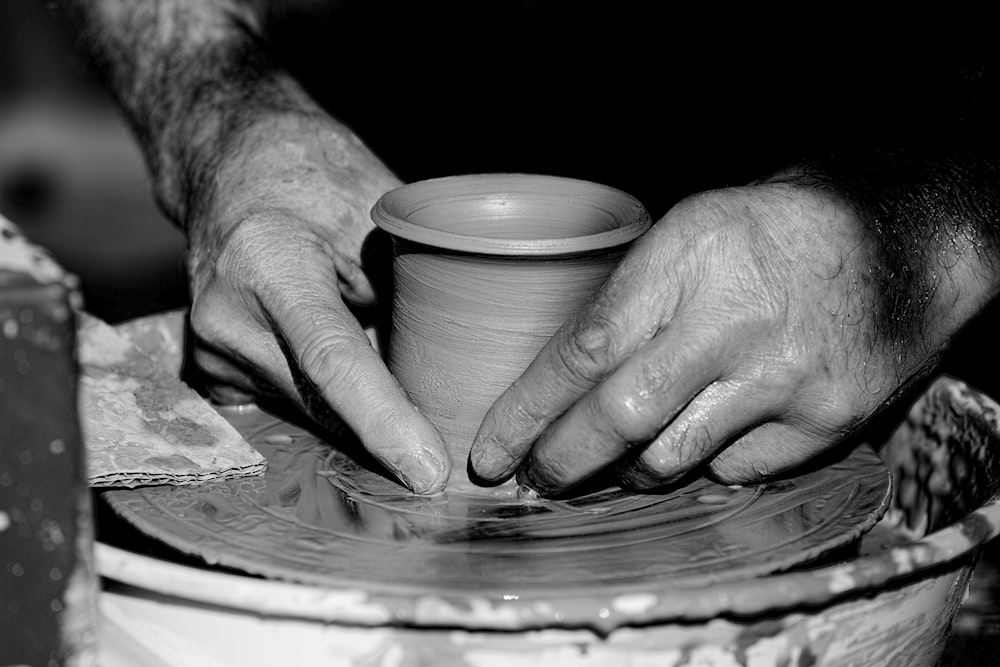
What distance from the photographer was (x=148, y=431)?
4.30ft

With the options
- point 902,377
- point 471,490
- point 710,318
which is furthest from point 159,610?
point 902,377

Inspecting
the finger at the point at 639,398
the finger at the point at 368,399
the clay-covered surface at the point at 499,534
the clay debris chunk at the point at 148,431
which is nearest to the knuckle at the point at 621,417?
the finger at the point at 639,398

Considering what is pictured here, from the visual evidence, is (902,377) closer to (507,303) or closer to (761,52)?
(507,303)

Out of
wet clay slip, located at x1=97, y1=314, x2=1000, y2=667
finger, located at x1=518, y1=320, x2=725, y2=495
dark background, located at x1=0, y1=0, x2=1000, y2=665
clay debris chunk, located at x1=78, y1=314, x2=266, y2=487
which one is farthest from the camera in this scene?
dark background, located at x1=0, y1=0, x2=1000, y2=665

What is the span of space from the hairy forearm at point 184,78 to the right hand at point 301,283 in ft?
0.34

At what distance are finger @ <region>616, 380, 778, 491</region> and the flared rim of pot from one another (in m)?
0.25

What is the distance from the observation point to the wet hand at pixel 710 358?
1124 millimetres

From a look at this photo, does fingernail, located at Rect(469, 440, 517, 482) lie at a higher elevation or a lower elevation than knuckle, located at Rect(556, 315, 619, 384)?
lower

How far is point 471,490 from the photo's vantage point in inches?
49.4

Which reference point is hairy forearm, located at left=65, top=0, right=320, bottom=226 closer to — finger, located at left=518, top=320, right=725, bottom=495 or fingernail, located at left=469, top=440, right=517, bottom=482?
fingernail, located at left=469, top=440, right=517, bottom=482

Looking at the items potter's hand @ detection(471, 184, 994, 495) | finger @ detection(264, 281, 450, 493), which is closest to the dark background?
potter's hand @ detection(471, 184, 994, 495)

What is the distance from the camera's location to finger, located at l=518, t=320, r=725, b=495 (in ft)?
3.62

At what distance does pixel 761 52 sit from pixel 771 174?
0.88 m

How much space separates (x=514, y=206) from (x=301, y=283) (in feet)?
1.03
